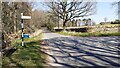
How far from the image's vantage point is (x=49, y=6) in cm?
3969

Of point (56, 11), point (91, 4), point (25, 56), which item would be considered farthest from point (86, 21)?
point (25, 56)

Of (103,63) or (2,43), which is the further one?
(2,43)

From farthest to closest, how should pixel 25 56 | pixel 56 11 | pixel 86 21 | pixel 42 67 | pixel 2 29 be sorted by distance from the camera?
pixel 86 21, pixel 56 11, pixel 2 29, pixel 25 56, pixel 42 67

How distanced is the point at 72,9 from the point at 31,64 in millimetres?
31875

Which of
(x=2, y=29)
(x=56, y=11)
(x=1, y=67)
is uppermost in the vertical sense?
(x=56, y=11)

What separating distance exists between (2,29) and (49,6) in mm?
24060

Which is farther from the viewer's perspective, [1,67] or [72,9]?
[72,9]

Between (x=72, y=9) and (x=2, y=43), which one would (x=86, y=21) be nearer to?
(x=72, y=9)

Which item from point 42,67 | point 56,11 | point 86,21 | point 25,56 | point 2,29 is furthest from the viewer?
point 86,21

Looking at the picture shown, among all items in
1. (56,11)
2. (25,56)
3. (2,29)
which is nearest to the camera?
(25,56)

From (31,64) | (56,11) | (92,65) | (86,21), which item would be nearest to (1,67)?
(31,64)

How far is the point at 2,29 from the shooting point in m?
16.2

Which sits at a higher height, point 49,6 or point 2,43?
point 49,6

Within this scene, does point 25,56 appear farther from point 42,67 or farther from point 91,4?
point 91,4
